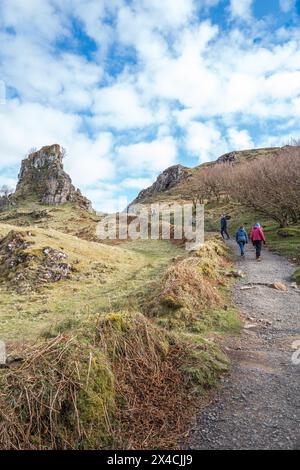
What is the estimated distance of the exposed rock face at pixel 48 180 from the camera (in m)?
114

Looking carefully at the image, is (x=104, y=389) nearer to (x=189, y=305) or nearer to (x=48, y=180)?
(x=189, y=305)

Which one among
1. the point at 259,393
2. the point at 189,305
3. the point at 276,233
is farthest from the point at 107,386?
the point at 276,233

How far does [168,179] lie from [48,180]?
82.1 m

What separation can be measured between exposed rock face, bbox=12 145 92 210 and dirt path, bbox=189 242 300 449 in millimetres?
104422

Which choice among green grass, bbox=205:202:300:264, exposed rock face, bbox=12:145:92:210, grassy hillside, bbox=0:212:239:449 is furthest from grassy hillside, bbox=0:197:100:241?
grassy hillside, bbox=0:212:239:449

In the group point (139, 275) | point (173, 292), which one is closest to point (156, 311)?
point (173, 292)

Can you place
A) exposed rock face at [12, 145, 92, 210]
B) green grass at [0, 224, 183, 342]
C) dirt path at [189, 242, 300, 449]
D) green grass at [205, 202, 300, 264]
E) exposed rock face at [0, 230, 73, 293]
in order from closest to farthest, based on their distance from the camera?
dirt path at [189, 242, 300, 449]
green grass at [0, 224, 183, 342]
exposed rock face at [0, 230, 73, 293]
green grass at [205, 202, 300, 264]
exposed rock face at [12, 145, 92, 210]

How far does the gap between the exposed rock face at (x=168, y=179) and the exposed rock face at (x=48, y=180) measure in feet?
210

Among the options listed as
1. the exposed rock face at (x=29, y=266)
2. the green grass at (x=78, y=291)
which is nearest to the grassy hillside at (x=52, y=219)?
the green grass at (x=78, y=291)

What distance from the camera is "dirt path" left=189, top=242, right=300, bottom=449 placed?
19.0 feet

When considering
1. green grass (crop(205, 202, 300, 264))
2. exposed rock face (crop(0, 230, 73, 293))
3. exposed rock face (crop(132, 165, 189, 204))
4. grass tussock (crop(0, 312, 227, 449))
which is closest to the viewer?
grass tussock (crop(0, 312, 227, 449))

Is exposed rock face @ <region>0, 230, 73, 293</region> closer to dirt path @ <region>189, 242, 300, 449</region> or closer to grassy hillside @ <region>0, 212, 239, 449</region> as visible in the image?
grassy hillside @ <region>0, 212, 239, 449</region>
